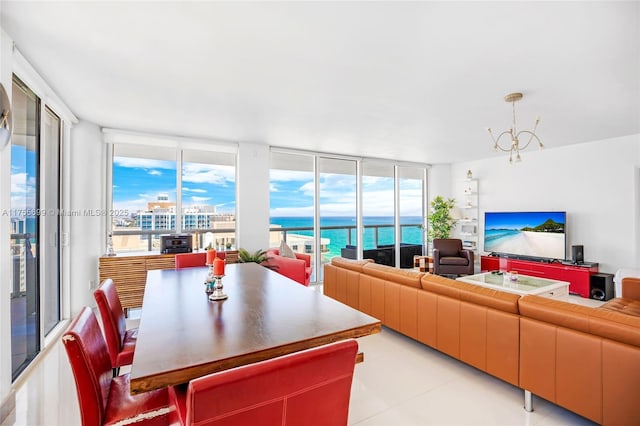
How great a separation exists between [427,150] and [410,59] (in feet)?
12.1

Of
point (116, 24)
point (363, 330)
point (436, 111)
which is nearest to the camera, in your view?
point (363, 330)

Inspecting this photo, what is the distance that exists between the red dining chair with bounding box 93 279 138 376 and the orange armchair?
6.94 ft

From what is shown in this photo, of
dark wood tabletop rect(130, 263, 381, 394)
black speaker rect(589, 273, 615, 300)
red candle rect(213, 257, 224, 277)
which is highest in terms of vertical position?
red candle rect(213, 257, 224, 277)

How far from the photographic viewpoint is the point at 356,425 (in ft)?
6.28

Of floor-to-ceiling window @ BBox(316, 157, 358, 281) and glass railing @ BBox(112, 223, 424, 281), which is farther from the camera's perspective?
floor-to-ceiling window @ BBox(316, 157, 358, 281)

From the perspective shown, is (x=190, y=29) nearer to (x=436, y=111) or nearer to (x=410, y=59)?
(x=410, y=59)

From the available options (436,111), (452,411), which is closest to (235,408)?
(452,411)

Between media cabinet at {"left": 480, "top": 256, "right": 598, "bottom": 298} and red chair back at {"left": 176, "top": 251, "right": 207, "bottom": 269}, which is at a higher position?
red chair back at {"left": 176, "top": 251, "right": 207, "bottom": 269}

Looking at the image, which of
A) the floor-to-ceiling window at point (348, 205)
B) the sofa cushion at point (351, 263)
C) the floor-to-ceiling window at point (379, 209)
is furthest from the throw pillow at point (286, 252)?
the floor-to-ceiling window at point (379, 209)

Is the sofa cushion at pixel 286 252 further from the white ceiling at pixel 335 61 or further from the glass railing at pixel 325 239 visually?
the white ceiling at pixel 335 61

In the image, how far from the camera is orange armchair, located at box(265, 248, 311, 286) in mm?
3867

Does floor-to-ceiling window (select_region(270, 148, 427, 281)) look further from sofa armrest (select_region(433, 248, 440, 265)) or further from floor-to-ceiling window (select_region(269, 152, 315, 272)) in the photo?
sofa armrest (select_region(433, 248, 440, 265))

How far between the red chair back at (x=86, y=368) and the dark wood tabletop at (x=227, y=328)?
17cm

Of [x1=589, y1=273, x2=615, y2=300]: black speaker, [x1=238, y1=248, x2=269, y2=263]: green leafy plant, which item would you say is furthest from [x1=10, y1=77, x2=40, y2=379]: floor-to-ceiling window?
[x1=589, y1=273, x2=615, y2=300]: black speaker
